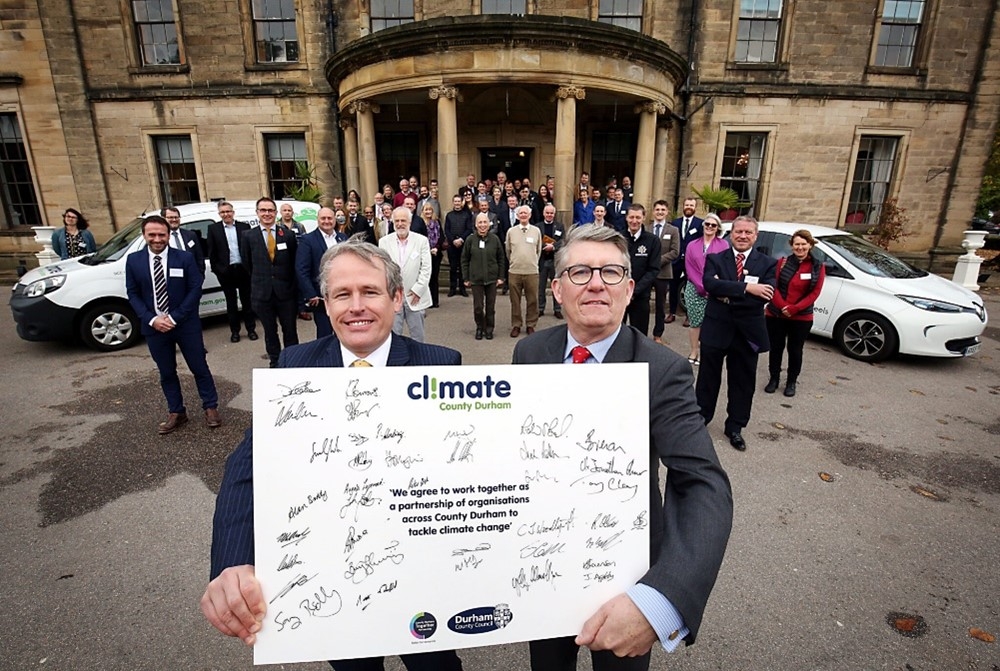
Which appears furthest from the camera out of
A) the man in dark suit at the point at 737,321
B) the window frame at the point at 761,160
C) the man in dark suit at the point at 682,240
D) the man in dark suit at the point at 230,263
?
the window frame at the point at 761,160

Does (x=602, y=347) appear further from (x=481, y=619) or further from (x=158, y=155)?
(x=158, y=155)

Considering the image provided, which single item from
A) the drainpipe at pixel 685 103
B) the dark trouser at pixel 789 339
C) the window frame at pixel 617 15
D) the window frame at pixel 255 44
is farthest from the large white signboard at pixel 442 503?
the window frame at pixel 255 44

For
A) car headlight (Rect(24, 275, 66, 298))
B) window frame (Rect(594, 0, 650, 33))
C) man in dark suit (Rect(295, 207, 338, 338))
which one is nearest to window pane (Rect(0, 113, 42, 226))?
car headlight (Rect(24, 275, 66, 298))

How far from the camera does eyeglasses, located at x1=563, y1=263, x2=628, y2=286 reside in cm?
151

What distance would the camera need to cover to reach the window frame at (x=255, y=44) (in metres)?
13.8

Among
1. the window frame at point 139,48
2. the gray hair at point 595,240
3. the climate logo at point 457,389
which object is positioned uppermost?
the window frame at point 139,48

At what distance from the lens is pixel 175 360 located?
458 cm

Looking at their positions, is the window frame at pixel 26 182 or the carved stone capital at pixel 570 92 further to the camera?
the window frame at pixel 26 182

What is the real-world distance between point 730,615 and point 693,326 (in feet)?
14.5

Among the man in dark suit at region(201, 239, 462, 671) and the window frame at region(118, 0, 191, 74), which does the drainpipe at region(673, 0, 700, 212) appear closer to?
the man in dark suit at region(201, 239, 462, 671)

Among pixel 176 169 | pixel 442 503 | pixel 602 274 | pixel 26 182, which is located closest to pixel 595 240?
pixel 602 274

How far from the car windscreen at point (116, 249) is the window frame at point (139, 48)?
30.4 feet

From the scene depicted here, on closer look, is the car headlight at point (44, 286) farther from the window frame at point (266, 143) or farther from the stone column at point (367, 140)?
the window frame at point (266, 143)

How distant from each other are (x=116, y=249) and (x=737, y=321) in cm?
887
